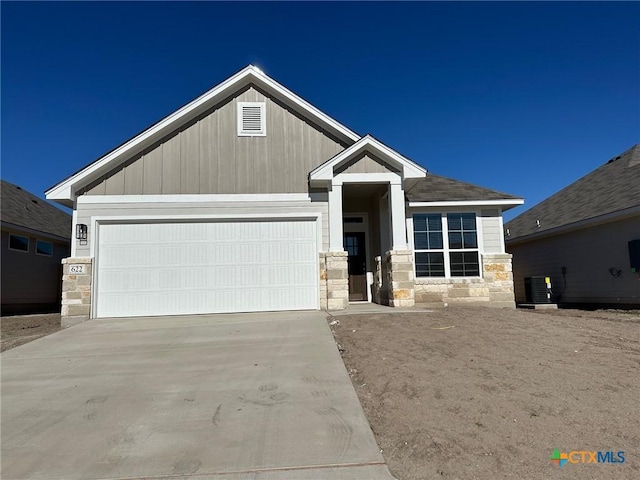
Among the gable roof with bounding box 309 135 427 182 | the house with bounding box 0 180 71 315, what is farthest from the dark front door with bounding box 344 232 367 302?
the house with bounding box 0 180 71 315

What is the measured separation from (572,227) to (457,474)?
518 inches

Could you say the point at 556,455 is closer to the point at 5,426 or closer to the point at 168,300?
the point at 5,426

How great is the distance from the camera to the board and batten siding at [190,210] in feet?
34.2

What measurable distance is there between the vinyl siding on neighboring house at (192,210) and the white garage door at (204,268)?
244 mm

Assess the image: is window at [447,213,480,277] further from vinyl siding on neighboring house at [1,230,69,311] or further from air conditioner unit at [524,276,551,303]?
vinyl siding on neighboring house at [1,230,69,311]

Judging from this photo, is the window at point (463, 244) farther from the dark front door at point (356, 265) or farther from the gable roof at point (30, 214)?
the gable roof at point (30, 214)

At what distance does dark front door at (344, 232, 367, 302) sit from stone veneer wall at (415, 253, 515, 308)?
179cm

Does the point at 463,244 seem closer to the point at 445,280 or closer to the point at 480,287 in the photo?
the point at 445,280

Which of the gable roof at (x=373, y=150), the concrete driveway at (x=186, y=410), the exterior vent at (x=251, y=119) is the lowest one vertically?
the concrete driveway at (x=186, y=410)

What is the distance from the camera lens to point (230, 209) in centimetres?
1065

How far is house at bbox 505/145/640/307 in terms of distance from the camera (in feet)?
40.2

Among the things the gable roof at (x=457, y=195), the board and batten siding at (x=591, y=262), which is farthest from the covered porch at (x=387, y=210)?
the board and batten siding at (x=591, y=262)

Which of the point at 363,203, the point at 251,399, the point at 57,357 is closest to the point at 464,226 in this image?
the point at 363,203

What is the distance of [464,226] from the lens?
40.6ft
